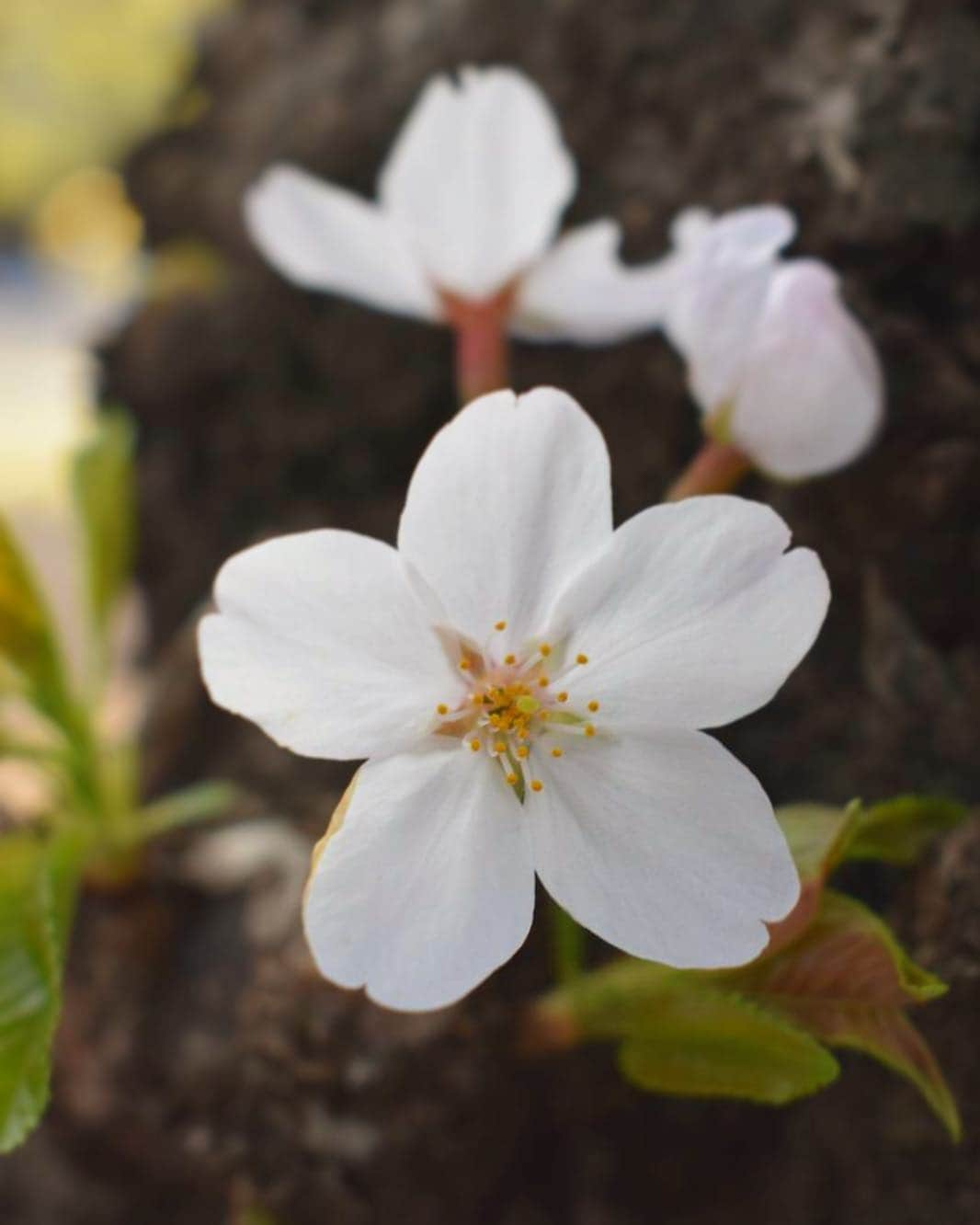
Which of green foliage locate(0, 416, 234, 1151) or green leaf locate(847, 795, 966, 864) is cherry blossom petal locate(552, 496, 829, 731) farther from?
green foliage locate(0, 416, 234, 1151)

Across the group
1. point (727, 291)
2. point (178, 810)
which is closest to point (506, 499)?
point (727, 291)

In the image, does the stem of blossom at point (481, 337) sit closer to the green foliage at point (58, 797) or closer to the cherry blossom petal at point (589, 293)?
the cherry blossom petal at point (589, 293)

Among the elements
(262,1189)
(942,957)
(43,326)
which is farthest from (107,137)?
Answer: (942,957)

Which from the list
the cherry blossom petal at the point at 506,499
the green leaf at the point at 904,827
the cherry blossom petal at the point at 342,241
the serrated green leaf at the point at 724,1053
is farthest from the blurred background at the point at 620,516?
the cherry blossom petal at the point at 506,499

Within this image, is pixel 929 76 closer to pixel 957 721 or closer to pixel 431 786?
pixel 957 721

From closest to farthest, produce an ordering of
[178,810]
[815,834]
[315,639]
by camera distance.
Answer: [315,639] < [815,834] < [178,810]

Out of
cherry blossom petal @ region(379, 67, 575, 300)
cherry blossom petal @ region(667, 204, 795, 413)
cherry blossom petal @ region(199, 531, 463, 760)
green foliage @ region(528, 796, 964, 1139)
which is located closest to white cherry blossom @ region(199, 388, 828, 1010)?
cherry blossom petal @ region(199, 531, 463, 760)

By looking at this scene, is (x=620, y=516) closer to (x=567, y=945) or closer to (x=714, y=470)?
(x=714, y=470)
